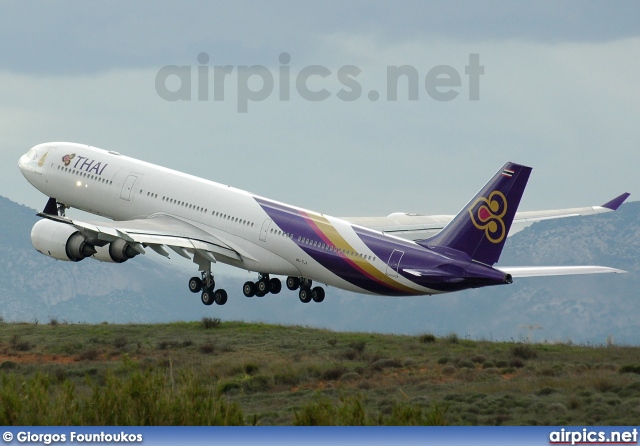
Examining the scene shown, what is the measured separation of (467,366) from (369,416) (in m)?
15.1

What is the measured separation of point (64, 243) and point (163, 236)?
4490 mm

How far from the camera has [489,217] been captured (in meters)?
47.6

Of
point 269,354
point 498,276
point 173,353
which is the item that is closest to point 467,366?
point 498,276

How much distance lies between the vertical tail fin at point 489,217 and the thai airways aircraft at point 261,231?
0.13 ft

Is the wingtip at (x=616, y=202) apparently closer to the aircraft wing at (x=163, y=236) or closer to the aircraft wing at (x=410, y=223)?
the aircraft wing at (x=410, y=223)

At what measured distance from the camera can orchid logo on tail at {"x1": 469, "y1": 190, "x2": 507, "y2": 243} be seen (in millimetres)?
47250

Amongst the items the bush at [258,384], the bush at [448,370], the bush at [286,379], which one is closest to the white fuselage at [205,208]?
the bush at [448,370]

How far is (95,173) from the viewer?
62.2 m

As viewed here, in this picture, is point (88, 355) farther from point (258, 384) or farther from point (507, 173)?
point (507, 173)

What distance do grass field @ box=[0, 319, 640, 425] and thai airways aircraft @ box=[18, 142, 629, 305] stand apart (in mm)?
3465

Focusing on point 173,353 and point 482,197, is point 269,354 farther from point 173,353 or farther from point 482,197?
point 482,197

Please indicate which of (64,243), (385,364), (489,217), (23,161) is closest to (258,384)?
(385,364)

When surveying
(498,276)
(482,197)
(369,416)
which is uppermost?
(482,197)

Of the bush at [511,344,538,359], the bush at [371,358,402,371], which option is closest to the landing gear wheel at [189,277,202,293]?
the bush at [371,358,402,371]
